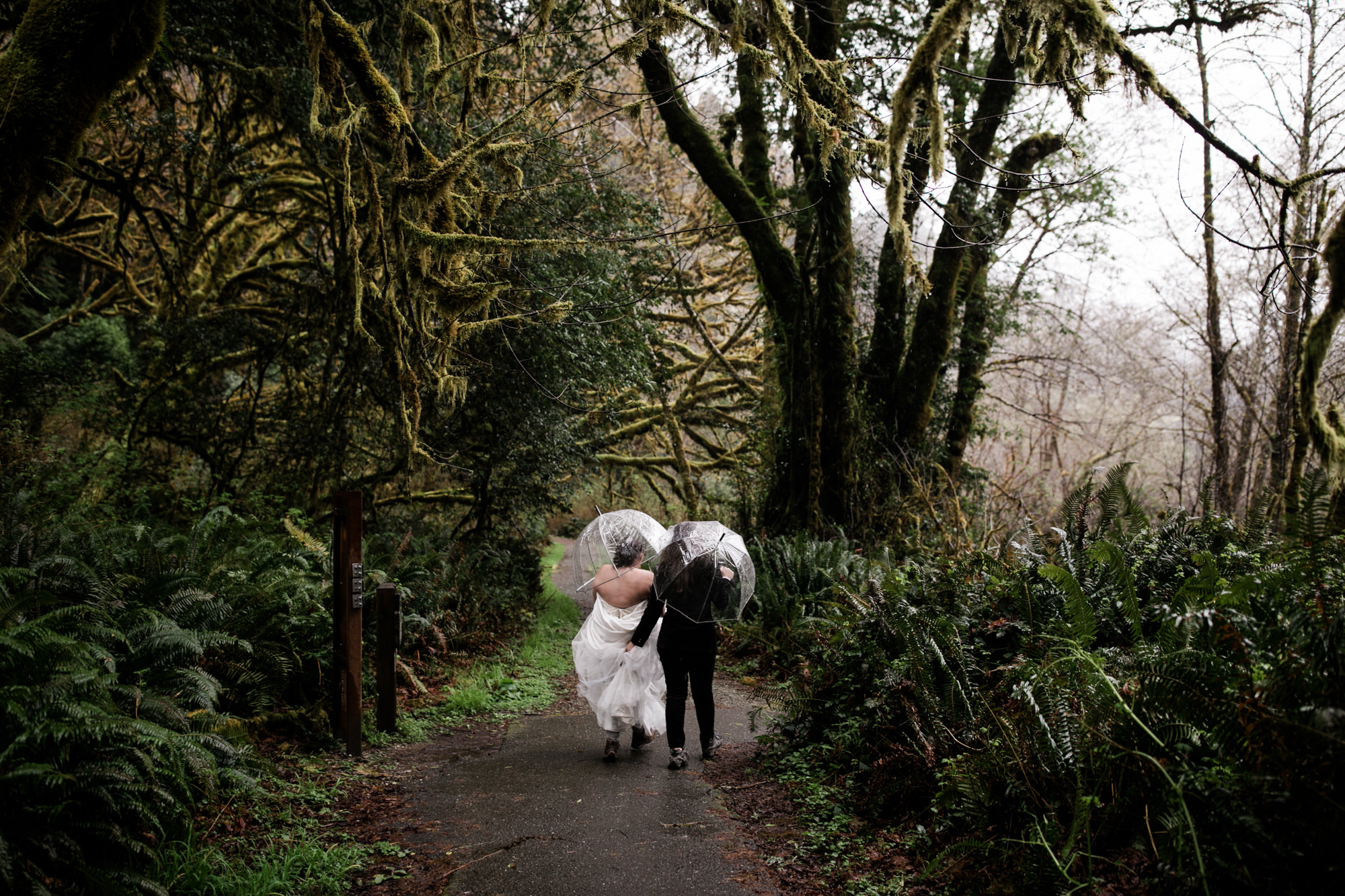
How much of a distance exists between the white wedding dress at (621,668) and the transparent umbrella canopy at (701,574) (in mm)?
327

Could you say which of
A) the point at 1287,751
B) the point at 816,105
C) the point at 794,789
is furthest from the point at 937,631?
the point at 816,105

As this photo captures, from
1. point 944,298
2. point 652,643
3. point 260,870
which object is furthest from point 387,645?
point 944,298

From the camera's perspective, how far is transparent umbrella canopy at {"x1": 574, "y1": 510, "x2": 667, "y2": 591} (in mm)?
6172

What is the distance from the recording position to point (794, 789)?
5117mm

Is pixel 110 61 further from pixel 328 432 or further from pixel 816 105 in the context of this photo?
pixel 328 432

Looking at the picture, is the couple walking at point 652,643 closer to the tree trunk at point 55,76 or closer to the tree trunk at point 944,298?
the tree trunk at point 55,76

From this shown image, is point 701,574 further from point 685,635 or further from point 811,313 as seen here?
point 811,313

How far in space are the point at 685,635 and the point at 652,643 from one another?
0.45m

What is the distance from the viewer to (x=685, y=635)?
228 inches

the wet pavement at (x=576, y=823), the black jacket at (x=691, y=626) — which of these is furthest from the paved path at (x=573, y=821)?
the black jacket at (x=691, y=626)

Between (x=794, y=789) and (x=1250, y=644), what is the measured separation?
2857 mm

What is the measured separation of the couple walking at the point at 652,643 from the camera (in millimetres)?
5777

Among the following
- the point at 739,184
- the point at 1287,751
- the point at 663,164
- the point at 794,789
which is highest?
the point at 663,164

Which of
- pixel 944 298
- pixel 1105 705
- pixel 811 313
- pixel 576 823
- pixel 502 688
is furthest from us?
pixel 944 298
